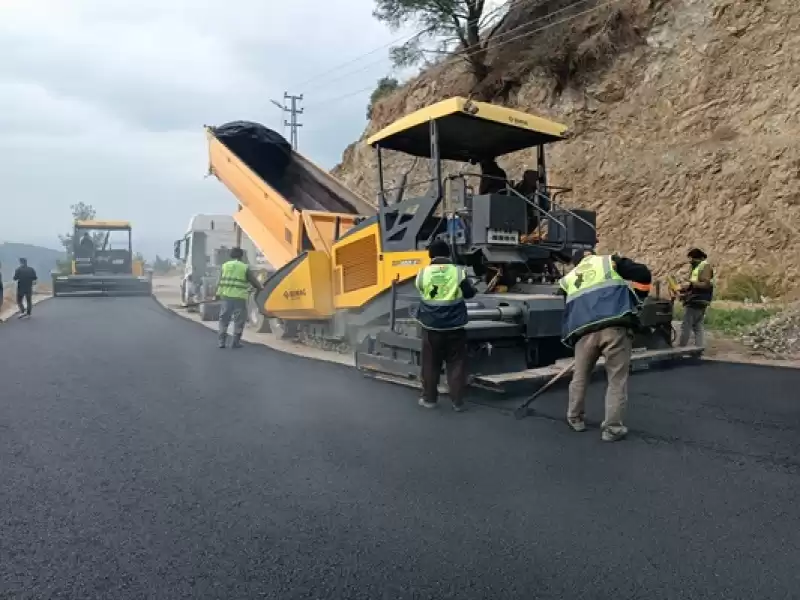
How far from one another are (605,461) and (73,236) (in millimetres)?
23705

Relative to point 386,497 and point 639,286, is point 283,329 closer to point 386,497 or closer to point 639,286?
point 639,286

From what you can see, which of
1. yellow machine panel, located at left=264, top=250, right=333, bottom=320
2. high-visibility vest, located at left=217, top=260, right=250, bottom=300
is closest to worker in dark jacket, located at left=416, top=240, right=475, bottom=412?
yellow machine panel, located at left=264, top=250, right=333, bottom=320

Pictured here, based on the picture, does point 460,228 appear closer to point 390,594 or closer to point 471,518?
point 471,518

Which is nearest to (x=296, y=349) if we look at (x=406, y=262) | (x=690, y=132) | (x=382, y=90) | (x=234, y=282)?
(x=234, y=282)

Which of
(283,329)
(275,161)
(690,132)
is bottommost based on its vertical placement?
(283,329)

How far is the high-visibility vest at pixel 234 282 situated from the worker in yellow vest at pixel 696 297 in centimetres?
600

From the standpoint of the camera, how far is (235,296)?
32.0 ft

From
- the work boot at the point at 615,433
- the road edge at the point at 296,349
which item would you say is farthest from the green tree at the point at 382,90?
the work boot at the point at 615,433

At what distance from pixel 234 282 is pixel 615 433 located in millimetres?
6711

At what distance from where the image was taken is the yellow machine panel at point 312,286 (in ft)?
28.4

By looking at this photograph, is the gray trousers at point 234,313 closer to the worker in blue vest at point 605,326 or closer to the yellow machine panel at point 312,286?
the yellow machine panel at point 312,286

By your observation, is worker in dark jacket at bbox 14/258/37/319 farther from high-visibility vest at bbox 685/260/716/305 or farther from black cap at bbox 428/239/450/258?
high-visibility vest at bbox 685/260/716/305

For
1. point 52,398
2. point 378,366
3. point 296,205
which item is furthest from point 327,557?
point 296,205

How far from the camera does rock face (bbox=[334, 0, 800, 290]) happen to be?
12.8 metres
